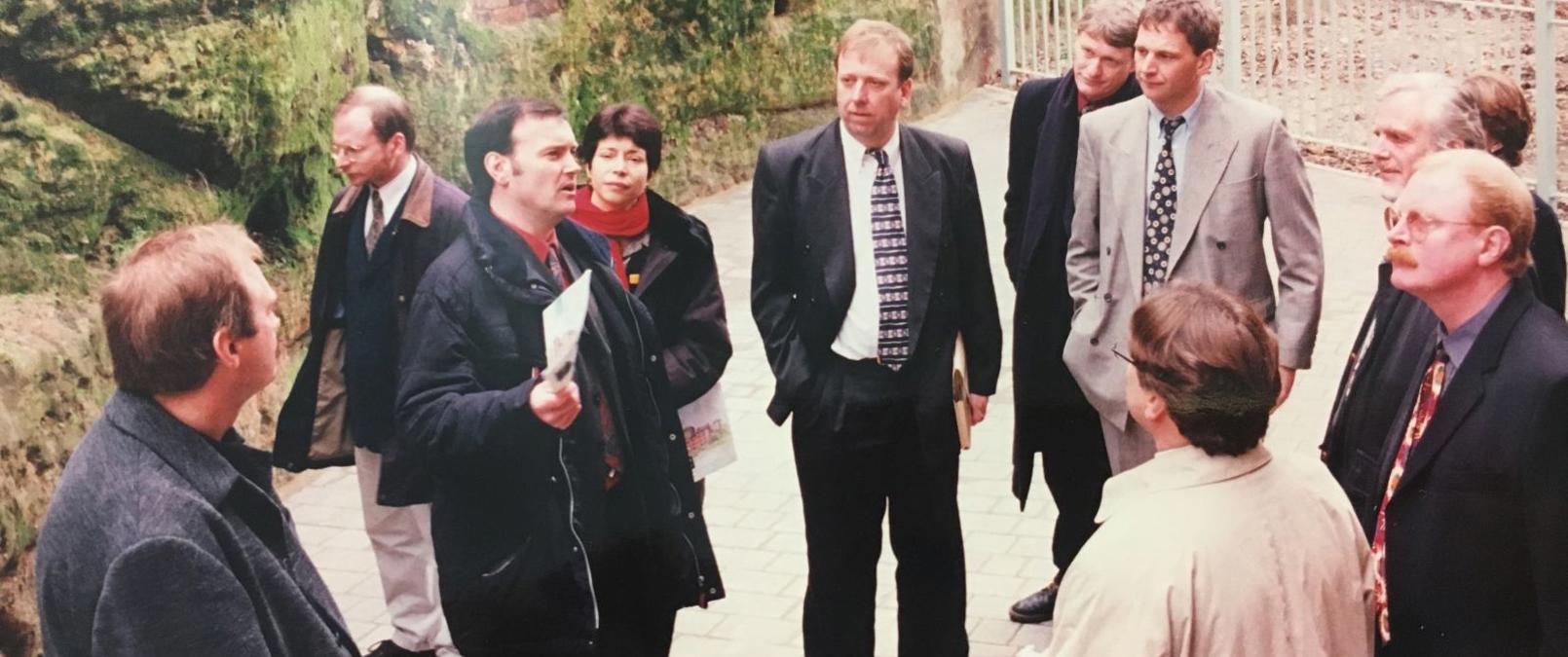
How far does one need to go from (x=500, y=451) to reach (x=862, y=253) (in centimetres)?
120

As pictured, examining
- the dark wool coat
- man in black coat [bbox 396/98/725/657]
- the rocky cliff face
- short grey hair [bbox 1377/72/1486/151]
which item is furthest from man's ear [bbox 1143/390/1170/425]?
the rocky cliff face

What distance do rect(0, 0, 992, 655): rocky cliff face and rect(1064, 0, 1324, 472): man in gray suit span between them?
3044mm

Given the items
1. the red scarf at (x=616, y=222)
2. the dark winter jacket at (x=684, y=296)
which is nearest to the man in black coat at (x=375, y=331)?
the red scarf at (x=616, y=222)

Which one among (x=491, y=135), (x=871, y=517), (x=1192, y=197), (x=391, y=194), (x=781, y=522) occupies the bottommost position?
(x=781, y=522)

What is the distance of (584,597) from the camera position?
13.6ft

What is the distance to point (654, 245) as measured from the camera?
4.87m

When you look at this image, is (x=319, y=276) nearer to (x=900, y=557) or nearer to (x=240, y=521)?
(x=900, y=557)

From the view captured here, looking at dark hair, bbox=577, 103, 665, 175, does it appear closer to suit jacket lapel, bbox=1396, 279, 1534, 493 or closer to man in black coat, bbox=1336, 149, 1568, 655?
man in black coat, bbox=1336, 149, 1568, 655

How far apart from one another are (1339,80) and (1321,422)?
5.53m

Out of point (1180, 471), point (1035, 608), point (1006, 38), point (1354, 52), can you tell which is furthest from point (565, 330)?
point (1006, 38)

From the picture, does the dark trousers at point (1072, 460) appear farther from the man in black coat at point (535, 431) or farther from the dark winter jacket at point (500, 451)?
the dark winter jacket at point (500, 451)

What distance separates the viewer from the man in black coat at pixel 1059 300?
5.29 metres

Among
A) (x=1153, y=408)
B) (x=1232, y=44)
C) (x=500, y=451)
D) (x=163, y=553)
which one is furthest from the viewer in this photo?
(x=1232, y=44)

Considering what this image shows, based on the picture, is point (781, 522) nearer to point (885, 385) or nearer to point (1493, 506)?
point (885, 385)
